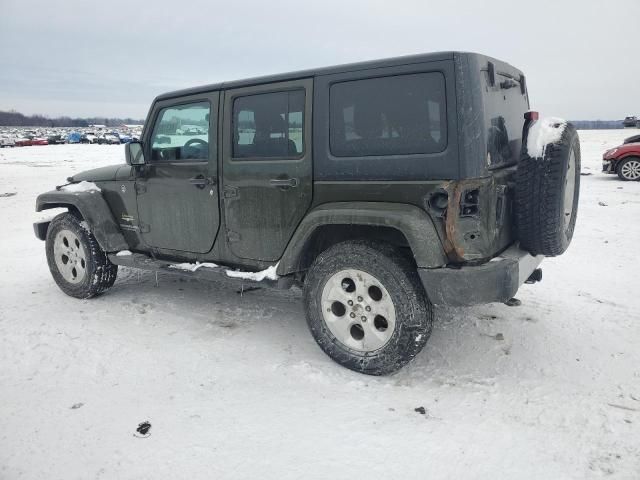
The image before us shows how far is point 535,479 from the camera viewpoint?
222 cm

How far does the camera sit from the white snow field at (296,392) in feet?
7.80

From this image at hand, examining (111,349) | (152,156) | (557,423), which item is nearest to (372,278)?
(557,423)

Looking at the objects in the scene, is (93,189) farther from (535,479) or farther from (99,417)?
(535,479)

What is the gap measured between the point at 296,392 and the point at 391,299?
84 cm

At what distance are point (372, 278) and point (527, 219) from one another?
104 cm

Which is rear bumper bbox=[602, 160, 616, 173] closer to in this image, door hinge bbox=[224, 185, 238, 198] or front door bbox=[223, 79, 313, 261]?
front door bbox=[223, 79, 313, 261]

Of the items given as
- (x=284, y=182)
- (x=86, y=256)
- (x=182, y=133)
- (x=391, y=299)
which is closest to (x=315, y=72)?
(x=284, y=182)

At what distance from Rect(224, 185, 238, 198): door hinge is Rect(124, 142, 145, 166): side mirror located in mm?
1027

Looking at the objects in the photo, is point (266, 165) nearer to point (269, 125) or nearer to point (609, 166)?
point (269, 125)

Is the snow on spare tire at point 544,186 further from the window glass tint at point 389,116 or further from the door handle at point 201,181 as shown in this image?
the door handle at point 201,181

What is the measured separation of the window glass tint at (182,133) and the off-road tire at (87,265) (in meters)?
1.10

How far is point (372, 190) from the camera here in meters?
3.09

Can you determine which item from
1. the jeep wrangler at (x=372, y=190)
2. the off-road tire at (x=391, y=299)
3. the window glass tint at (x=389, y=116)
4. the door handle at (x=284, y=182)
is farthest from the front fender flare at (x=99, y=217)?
the window glass tint at (x=389, y=116)

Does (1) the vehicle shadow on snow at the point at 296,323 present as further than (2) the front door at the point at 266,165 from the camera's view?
No
